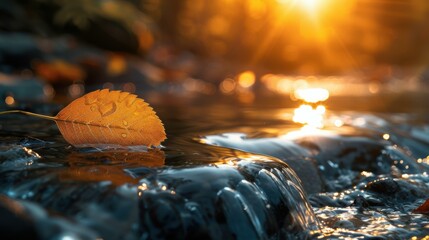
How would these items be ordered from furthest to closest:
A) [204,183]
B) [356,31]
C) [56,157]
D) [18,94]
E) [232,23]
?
1. [356,31]
2. [232,23]
3. [18,94]
4. [56,157]
5. [204,183]

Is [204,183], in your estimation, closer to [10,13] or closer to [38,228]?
[38,228]

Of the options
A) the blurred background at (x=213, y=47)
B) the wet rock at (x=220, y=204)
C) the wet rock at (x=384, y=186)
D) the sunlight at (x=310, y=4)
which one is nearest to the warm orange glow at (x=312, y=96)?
the blurred background at (x=213, y=47)

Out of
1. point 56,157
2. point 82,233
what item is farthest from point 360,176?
point 82,233

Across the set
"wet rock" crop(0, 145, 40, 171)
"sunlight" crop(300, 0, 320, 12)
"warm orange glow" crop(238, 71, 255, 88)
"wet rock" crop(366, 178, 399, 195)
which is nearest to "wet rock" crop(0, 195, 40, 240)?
"wet rock" crop(0, 145, 40, 171)

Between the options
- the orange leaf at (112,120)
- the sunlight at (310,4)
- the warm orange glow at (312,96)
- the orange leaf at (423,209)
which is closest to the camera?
the orange leaf at (112,120)

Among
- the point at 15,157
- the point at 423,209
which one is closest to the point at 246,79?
the point at 423,209

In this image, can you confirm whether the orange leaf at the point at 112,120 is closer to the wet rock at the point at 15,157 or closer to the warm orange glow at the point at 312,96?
the wet rock at the point at 15,157

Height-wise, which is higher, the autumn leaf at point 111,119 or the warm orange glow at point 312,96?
the warm orange glow at point 312,96
